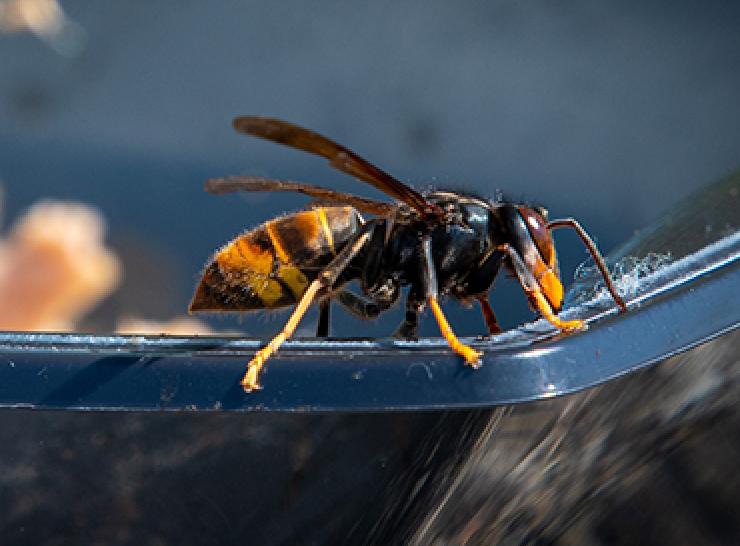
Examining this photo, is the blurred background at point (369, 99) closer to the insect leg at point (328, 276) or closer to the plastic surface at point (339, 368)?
the insect leg at point (328, 276)

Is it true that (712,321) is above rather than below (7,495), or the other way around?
below

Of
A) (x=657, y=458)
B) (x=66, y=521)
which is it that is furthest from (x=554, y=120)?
(x=66, y=521)

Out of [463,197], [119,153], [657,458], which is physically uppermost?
[119,153]

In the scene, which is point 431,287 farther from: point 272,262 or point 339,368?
point 339,368

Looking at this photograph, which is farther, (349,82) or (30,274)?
(349,82)

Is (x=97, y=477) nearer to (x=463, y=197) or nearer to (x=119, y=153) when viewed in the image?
(x=463, y=197)

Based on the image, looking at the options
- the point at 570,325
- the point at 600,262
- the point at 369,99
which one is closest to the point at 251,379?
the point at 570,325
